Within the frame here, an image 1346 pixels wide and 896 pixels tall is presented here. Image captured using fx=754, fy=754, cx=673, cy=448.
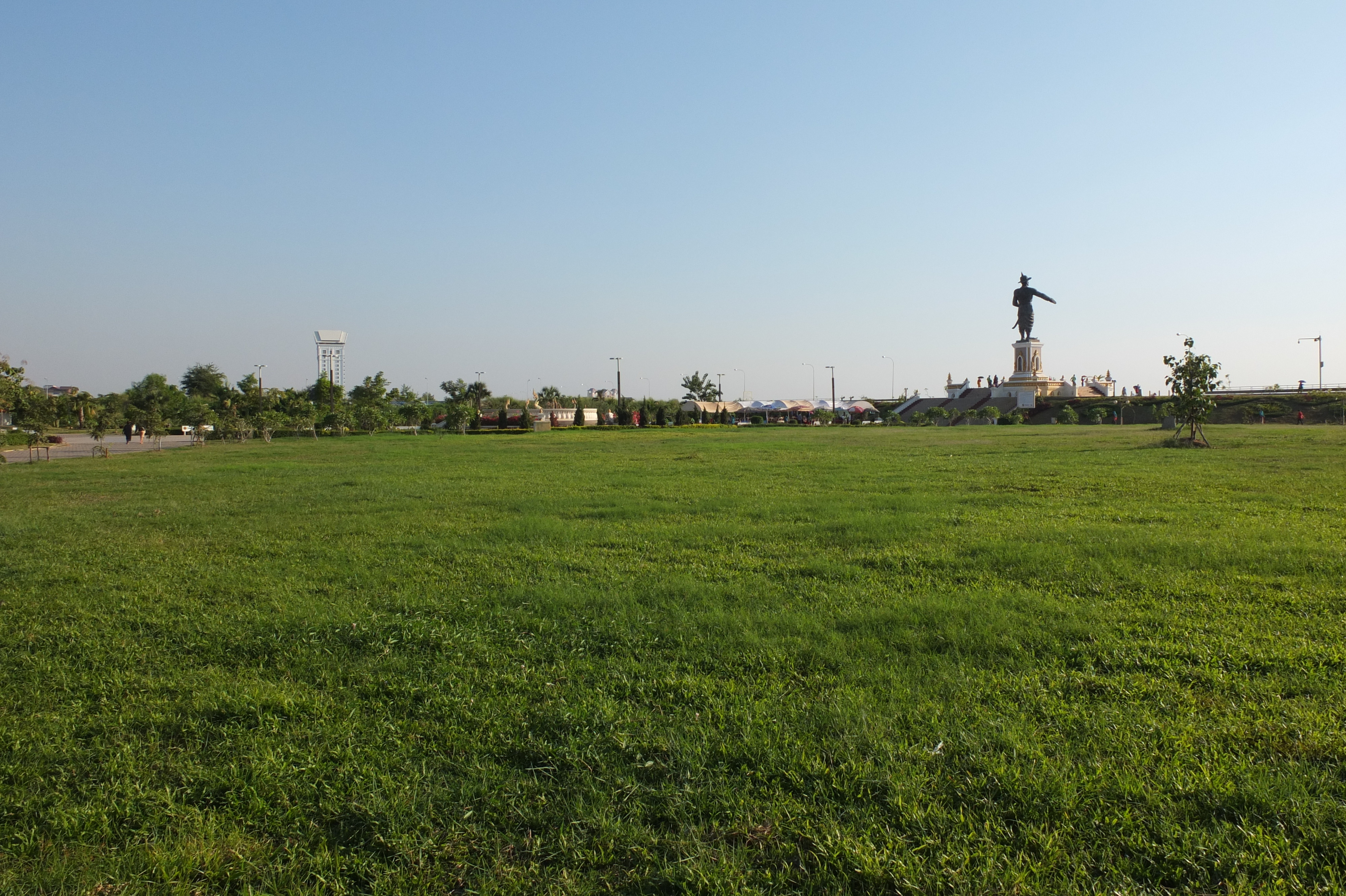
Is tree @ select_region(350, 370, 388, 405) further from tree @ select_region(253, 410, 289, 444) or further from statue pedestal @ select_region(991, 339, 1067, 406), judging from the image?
statue pedestal @ select_region(991, 339, 1067, 406)

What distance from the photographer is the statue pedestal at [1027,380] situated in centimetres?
8500

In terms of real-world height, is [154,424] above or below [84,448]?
above

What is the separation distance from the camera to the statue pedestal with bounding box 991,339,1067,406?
3346 inches

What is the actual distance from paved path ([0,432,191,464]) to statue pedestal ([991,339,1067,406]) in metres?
79.0

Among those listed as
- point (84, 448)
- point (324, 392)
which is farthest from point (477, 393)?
point (84, 448)

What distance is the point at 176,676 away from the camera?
4703mm

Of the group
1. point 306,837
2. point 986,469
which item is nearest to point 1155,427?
point 986,469

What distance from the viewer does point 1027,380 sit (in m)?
87.5

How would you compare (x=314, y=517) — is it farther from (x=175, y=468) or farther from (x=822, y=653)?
(x=175, y=468)

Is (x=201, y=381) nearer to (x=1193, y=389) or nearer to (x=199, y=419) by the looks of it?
(x=199, y=419)

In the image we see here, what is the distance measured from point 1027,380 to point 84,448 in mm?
86682

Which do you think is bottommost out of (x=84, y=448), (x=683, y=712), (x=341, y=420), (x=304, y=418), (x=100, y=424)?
(x=683, y=712)

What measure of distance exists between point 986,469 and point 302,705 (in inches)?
680

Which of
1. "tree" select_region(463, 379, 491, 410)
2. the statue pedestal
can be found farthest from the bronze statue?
"tree" select_region(463, 379, 491, 410)
